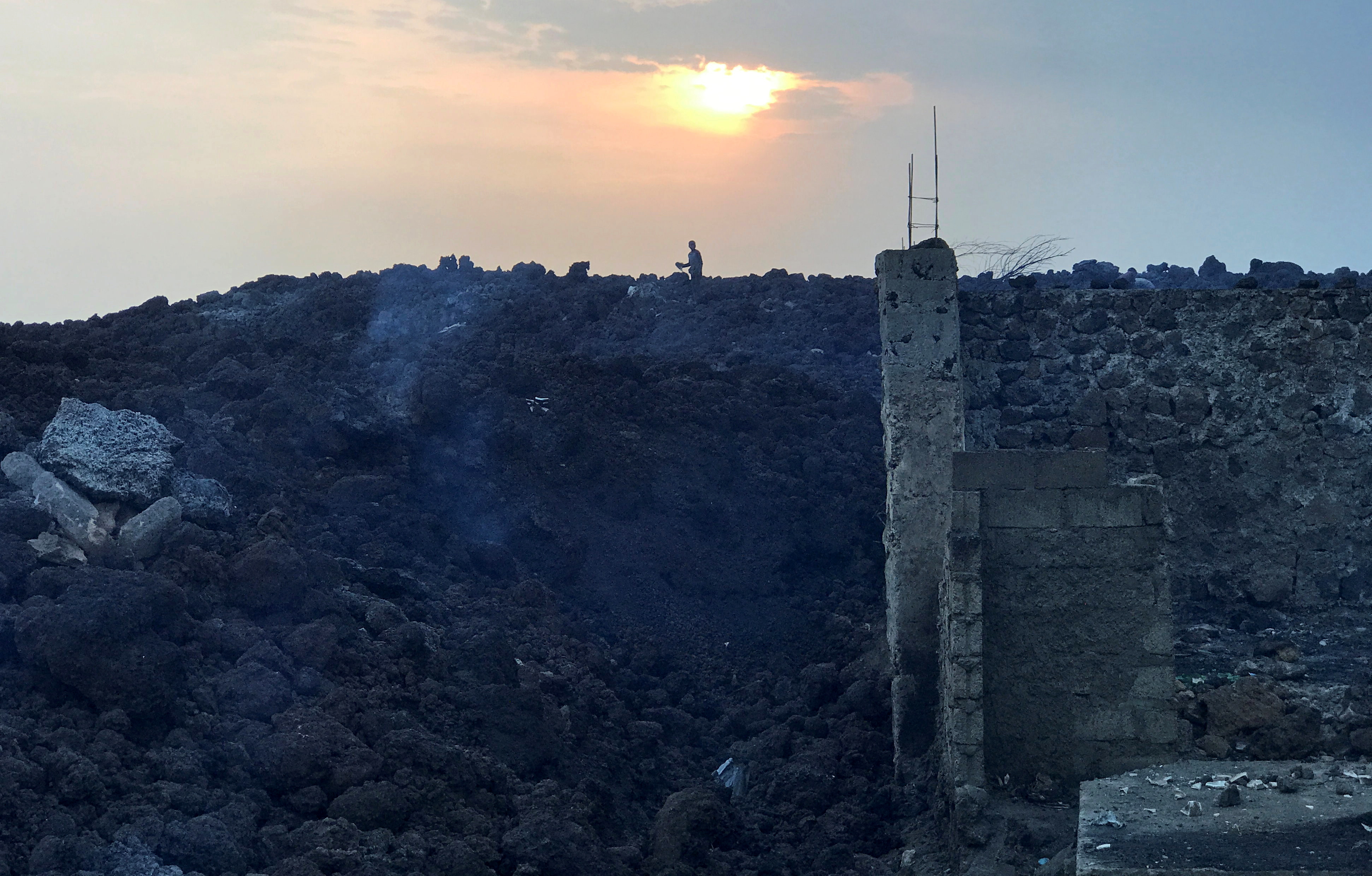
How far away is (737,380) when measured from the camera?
16.7 metres

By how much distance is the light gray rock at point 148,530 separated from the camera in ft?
31.3

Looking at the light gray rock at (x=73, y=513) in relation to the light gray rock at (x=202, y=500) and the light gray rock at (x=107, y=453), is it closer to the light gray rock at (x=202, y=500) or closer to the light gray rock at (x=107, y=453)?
the light gray rock at (x=107, y=453)

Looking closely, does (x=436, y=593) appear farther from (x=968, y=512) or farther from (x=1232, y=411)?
(x=1232, y=411)

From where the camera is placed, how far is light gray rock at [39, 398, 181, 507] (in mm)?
9977

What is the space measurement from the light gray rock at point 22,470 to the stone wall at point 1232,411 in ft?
21.3

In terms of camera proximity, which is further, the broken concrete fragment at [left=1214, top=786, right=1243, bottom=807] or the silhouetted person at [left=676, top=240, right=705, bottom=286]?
the silhouetted person at [left=676, top=240, right=705, bottom=286]

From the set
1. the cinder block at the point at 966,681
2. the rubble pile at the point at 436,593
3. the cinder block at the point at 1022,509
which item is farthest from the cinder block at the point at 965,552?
the rubble pile at the point at 436,593

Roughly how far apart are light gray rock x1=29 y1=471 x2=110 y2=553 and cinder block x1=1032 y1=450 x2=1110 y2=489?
558 centimetres

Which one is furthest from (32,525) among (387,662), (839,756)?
(839,756)

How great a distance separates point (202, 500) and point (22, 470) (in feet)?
3.84

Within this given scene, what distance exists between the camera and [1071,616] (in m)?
8.84

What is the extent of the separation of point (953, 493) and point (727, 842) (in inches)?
99.7

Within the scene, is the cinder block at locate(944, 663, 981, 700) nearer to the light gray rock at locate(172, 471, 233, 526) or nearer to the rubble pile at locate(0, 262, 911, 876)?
the rubble pile at locate(0, 262, 911, 876)

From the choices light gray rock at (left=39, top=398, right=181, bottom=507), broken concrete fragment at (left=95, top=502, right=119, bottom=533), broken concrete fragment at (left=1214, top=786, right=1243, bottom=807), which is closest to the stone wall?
broken concrete fragment at (left=1214, top=786, right=1243, bottom=807)
